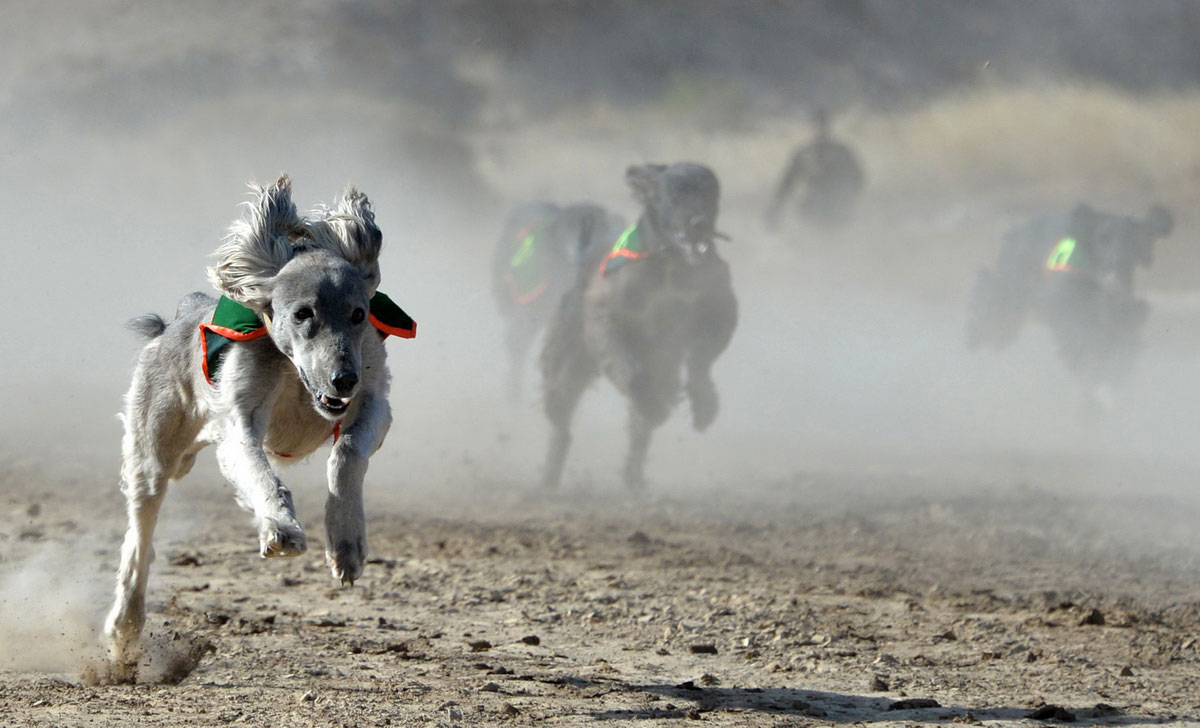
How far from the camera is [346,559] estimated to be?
4.75 meters

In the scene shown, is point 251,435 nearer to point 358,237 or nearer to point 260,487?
point 260,487

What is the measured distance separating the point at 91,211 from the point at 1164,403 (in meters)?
17.4

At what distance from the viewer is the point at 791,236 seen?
2402cm

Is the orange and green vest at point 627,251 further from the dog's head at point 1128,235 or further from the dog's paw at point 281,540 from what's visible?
the dog's paw at point 281,540

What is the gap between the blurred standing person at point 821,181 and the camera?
2161 centimetres

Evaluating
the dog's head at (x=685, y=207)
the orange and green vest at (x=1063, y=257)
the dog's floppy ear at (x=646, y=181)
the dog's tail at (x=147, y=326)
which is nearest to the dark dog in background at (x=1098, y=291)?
the orange and green vest at (x=1063, y=257)

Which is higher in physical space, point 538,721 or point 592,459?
point 592,459

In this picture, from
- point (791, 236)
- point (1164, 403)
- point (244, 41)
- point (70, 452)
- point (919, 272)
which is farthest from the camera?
point (919, 272)

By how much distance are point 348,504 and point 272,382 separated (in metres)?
0.72

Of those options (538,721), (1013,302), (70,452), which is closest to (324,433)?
(538,721)

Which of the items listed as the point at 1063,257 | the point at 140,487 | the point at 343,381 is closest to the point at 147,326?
the point at 140,487

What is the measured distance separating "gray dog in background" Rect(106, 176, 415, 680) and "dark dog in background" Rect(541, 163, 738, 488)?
6.93m

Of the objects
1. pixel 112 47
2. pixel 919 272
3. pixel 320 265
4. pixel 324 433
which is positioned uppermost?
pixel 112 47

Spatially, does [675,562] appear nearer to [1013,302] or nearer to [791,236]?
[1013,302]
